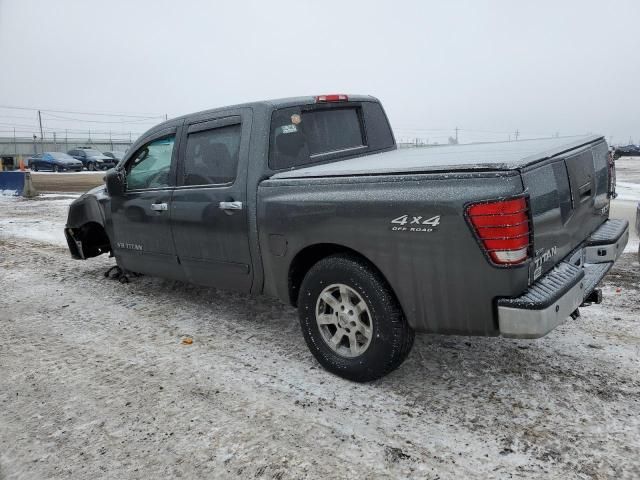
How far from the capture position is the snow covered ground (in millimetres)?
2533

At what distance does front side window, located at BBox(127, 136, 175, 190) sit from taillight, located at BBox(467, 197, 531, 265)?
9.98 feet

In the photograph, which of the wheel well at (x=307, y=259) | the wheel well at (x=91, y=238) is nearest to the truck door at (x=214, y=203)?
the wheel well at (x=307, y=259)

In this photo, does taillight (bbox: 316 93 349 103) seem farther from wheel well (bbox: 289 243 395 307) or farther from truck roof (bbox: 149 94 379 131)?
wheel well (bbox: 289 243 395 307)

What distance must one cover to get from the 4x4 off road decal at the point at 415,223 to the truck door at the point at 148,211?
8.00 ft

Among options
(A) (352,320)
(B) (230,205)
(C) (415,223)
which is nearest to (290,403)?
(A) (352,320)

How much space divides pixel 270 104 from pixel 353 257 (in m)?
1.44

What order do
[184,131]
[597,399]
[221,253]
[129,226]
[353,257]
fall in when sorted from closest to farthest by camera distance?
1. [597,399]
2. [353,257]
3. [221,253]
4. [184,131]
5. [129,226]

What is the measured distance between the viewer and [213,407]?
10.1ft

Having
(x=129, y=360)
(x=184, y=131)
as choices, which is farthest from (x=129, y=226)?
(x=129, y=360)

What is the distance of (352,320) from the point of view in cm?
326

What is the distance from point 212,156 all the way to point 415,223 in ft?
6.82

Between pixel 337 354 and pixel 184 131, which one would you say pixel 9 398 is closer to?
pixel 337 354

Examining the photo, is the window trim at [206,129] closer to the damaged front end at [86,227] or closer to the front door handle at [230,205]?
the front door handle at [230,205]

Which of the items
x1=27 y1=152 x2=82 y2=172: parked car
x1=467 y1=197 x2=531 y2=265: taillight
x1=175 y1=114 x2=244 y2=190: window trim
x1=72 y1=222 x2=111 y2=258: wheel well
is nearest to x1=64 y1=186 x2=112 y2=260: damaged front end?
x1=72 y1=222 x2=111 y2=258: wheel well
